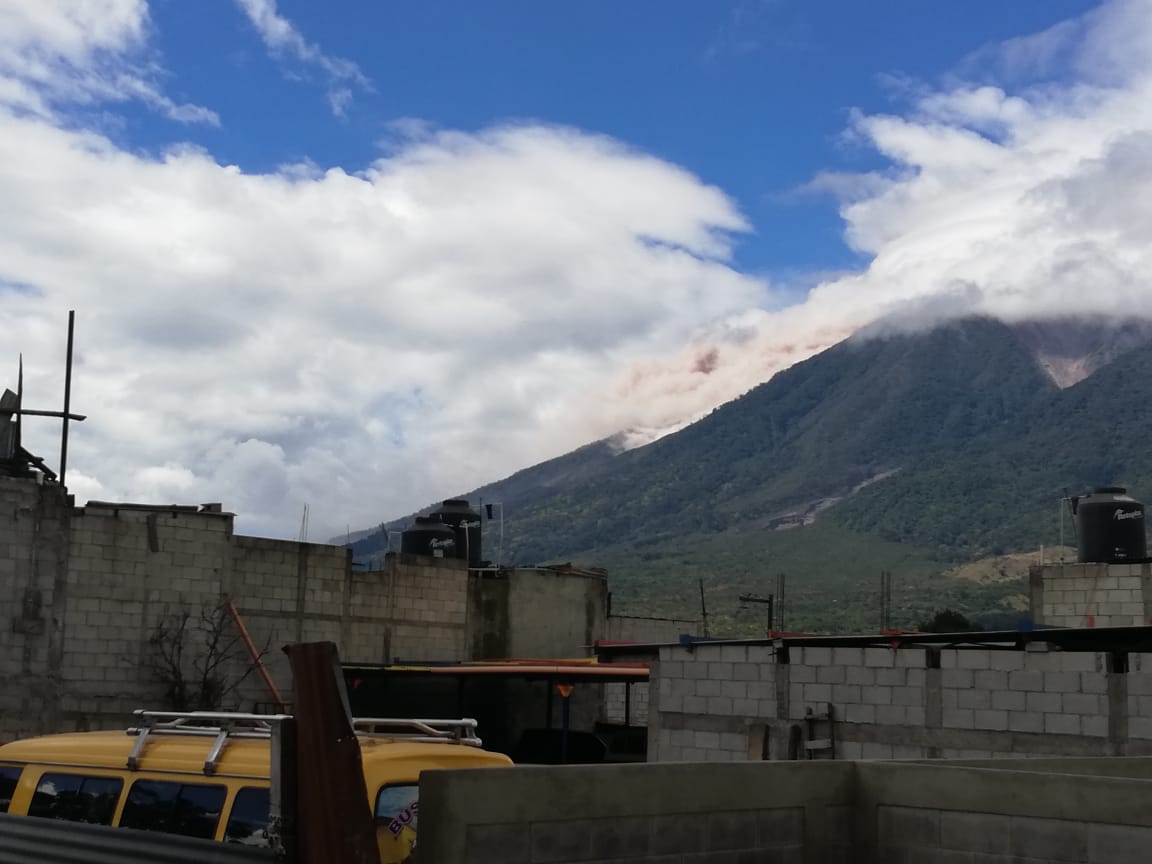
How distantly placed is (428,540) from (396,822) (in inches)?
1385

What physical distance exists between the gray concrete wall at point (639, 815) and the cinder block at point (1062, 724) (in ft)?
27.3

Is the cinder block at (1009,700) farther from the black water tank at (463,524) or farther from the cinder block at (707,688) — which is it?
the black water tank at (463,524)

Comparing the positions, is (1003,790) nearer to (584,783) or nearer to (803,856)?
(803,856)

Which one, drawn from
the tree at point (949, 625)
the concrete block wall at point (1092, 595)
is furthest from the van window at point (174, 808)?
the tree at point (949, 625)

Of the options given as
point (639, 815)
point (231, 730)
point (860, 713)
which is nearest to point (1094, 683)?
point (860, 713)

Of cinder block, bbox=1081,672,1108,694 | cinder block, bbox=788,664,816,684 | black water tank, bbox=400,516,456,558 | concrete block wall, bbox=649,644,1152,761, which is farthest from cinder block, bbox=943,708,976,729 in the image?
black water tank, bbox=400,516,456,558

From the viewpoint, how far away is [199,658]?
101 feet

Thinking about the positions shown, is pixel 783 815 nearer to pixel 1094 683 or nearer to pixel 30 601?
pixel 1094 683

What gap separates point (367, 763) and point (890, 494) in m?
181

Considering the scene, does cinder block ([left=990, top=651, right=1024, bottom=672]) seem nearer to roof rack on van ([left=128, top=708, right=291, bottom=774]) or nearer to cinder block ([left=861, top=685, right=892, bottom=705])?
cinder block ([left=861, top=685, right=892, bottom=705])

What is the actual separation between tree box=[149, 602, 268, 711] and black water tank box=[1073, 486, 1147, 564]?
80.3ft

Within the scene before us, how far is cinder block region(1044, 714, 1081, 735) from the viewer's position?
53.7 feet

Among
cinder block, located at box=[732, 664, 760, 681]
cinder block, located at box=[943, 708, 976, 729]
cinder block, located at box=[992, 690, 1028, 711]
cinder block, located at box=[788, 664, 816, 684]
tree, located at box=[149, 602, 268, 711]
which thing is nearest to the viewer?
cinder block, located at box=[992, 690, 1028, 711]

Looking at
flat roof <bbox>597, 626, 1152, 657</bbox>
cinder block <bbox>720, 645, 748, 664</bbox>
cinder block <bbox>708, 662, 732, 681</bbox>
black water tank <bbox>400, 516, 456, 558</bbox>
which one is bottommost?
cinder block <bbox>708, 662, 732, 681</bbox>
